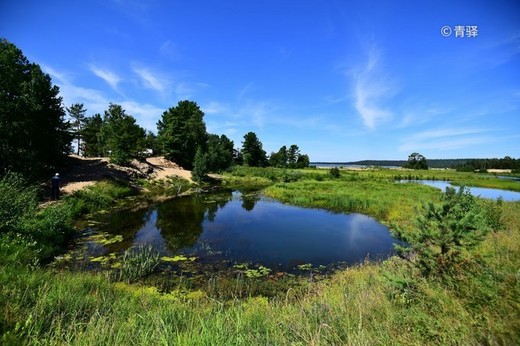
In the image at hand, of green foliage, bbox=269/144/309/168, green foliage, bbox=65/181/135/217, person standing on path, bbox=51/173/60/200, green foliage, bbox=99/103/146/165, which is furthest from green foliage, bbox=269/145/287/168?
person standing on path, bbox=51/173/60/200

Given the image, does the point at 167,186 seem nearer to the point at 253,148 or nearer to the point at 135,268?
the point at 135,268

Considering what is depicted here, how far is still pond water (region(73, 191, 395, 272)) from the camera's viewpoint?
13.9m

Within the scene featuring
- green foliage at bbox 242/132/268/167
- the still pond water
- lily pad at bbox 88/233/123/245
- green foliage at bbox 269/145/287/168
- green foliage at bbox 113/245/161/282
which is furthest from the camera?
green foliage at bbox 269/145/287/168

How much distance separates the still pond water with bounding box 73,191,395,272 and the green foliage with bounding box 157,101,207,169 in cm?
3159

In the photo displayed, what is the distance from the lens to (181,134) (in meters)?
57.2

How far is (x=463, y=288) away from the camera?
4.59 metres

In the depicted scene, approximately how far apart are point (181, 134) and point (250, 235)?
44415 millimetres

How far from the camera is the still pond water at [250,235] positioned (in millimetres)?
13922

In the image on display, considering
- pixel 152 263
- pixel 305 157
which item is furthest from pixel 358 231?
pixel 305 157

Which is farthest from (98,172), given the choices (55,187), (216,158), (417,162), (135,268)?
(417,162)

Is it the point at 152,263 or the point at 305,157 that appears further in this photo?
the point at 305,157

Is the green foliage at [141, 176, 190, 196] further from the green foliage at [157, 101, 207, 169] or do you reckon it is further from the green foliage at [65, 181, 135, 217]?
the green foliage at [157, 101, 207, 169]

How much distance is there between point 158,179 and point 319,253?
33.2m

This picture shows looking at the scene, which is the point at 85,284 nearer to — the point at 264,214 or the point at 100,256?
the point at 100,256
